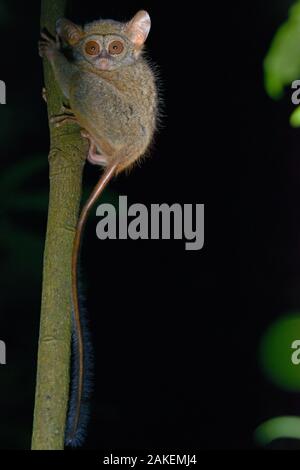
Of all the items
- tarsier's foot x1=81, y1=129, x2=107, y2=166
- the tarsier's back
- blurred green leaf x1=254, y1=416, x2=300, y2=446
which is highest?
the tarsier's back

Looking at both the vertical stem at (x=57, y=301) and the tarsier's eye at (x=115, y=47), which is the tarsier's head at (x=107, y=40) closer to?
the tarsier's eye at (x=115, y=47)

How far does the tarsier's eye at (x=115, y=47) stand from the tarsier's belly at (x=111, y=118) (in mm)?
89

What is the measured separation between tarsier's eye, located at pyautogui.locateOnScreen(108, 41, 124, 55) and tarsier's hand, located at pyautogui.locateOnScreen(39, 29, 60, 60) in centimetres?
16

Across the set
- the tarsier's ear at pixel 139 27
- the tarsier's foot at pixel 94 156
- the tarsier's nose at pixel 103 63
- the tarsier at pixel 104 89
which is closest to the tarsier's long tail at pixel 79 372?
the tarsier at pixel 104 89

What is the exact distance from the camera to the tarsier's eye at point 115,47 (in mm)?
1863

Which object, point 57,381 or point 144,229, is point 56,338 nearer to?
point 57,381

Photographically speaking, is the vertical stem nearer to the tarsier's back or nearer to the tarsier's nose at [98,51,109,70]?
the tarsier's back

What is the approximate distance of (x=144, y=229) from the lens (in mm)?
2072

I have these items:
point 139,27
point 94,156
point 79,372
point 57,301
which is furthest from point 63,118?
point 79,372

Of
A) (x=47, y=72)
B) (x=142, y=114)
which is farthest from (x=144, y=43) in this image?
(x=47, y=72)

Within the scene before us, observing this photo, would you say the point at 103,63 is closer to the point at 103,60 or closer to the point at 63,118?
the point at 103,60

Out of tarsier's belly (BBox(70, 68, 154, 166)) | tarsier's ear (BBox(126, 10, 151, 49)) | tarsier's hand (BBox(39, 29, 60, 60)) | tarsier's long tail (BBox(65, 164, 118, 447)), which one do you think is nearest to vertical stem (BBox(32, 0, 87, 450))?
tarsier's long tail (BBox(65, 164, 118, 447))

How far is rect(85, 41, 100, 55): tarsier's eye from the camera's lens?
6.06 ft

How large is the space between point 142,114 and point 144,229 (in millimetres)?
381
